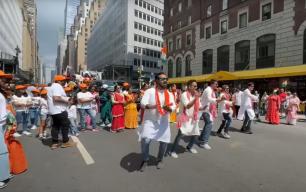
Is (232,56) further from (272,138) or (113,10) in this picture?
(113,10)

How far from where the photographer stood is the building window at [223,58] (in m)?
35.7

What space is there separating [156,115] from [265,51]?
2672 cm

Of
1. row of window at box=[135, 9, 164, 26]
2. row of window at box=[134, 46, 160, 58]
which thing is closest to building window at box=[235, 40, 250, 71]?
row of window at box=[134, 46, 160, 58]

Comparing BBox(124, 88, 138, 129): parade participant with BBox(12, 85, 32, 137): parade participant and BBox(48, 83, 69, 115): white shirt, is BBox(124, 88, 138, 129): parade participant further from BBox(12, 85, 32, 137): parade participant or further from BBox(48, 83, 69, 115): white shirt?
BBox(48, 83, 69, 115): white shirt

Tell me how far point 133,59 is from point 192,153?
74.2 m

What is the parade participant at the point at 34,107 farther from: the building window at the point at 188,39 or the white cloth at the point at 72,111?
the building window at the point at 188,39

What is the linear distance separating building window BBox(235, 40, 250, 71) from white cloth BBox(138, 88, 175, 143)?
27.8 meters

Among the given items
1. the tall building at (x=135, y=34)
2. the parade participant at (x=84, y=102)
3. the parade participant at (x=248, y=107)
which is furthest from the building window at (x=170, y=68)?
the parade participant at (x=84, y=102)

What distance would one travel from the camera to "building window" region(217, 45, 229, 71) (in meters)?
35.7

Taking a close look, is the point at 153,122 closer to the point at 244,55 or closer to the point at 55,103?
the point at 55,103

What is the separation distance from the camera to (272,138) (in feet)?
32.3

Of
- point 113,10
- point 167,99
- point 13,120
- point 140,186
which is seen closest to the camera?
point 140,186

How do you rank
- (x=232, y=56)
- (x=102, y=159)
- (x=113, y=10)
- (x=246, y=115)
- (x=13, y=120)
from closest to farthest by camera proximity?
(x=13, y=120)
(x=102, y=159)
(x=246, y=115)
(x=232, y=56)
(x=113, y=10)

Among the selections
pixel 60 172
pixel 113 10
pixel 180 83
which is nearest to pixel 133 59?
pixel 113 10
